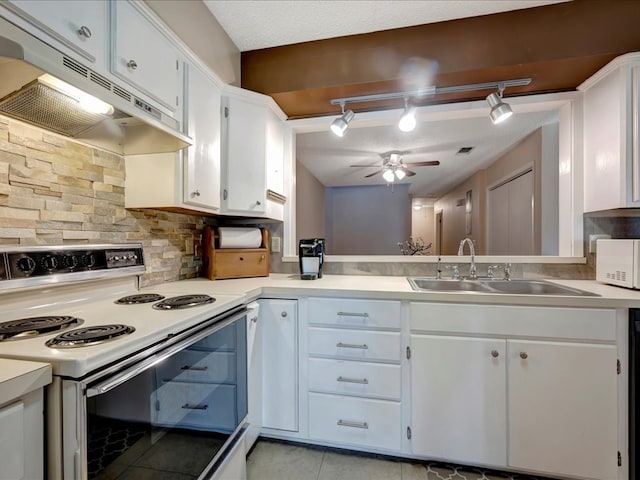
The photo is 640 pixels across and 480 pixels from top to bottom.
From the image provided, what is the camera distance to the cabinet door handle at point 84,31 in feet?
2.90

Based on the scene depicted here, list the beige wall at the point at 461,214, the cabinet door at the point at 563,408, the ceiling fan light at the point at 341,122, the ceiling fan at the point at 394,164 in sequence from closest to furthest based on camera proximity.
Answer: the cabinet door at the point at 563,408 < the ceiling fan light at the point at 341,122 < the ceiling fan at the point at 394,164 < the beige wall at the point at 461,214

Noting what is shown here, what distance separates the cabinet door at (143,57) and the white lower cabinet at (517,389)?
1.55 m

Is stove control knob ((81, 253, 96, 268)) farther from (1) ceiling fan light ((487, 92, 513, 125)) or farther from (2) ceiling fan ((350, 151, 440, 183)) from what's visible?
(2) ceiling fan ((350, 151, 440, 183))

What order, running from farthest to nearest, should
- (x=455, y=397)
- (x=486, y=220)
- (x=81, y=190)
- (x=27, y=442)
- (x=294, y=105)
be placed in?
(x=486, y=220)
(x=294, y=105)
(x=455, y=397)
(x=81, y=190)
(x=27, y=442)

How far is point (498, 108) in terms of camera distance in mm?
1646

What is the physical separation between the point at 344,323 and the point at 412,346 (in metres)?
0.36

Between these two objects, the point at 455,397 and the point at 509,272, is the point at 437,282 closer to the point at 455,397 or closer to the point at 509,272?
the point at 509,272

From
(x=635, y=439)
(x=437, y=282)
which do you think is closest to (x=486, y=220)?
(x=437, y=282)

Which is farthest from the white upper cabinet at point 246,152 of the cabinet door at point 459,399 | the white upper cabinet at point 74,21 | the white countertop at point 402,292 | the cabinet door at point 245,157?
the cabinet door at point 459,399

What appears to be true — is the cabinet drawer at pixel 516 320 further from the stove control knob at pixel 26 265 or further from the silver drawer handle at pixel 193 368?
the stove control knob at pixel 26 265

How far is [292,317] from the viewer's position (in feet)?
5.05

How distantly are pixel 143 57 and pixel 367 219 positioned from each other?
15.3 feet

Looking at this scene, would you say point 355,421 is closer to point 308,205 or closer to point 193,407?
point 193,407

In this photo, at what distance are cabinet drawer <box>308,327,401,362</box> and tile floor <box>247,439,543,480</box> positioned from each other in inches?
21.5
